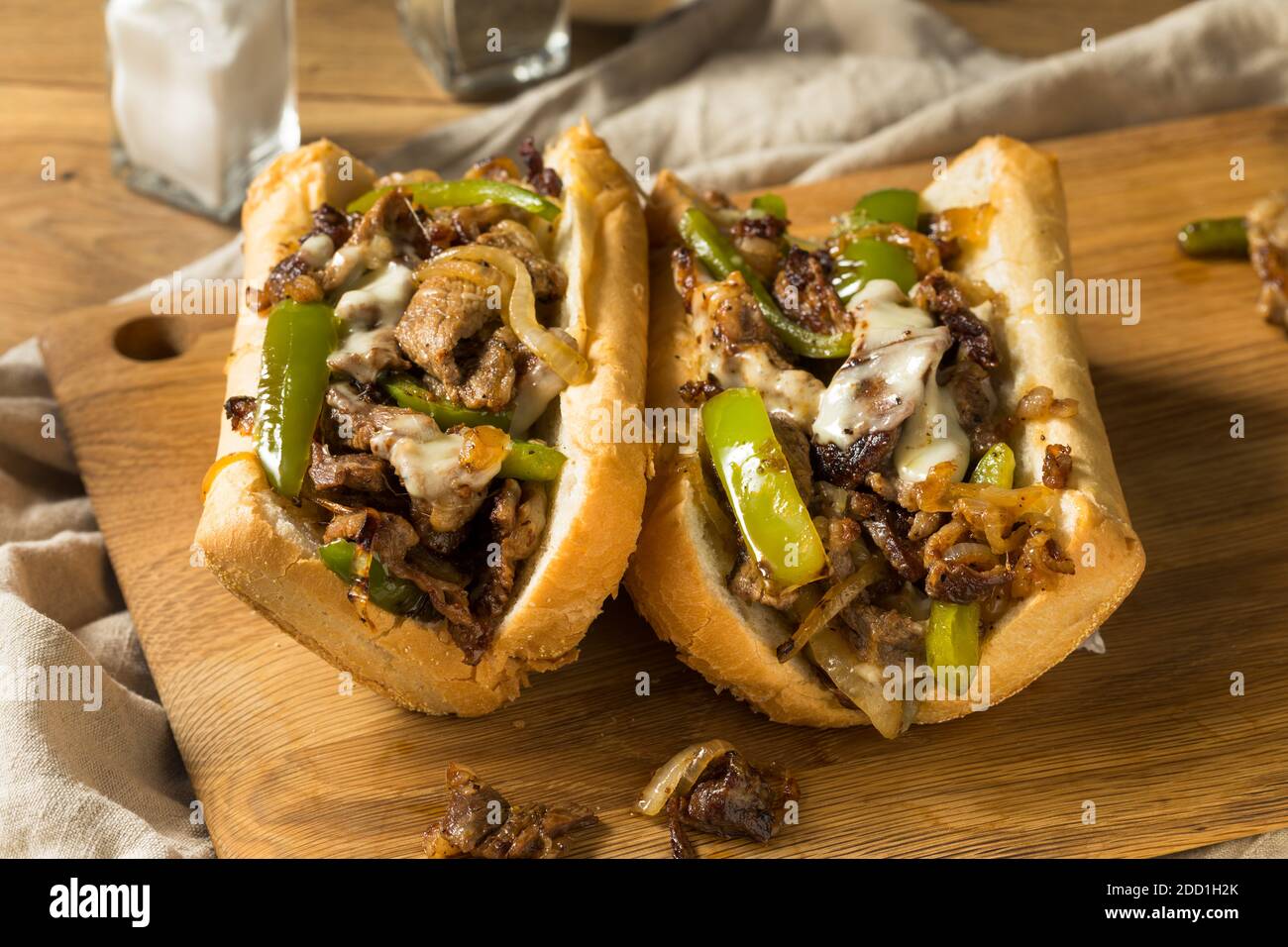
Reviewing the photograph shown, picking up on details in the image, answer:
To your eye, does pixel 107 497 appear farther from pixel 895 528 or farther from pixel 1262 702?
pixel 1262 702

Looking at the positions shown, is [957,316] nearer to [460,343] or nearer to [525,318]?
[525,318]

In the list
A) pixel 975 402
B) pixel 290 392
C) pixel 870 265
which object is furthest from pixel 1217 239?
pixel 290 392

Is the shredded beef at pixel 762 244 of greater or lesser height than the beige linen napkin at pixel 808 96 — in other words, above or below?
below

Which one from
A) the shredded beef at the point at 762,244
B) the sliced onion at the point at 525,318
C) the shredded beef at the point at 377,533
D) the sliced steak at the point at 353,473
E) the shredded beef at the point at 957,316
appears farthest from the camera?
the shredded beef at the point at 762,244

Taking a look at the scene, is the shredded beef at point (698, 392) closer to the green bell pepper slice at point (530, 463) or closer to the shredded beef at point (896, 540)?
the green bell pepper slice at point (530, 463)

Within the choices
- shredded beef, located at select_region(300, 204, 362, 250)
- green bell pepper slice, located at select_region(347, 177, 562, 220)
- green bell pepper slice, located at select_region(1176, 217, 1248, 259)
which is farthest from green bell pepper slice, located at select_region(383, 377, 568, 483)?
green bell pepper slice, located at select_region(1176, 217, 1248, 259)

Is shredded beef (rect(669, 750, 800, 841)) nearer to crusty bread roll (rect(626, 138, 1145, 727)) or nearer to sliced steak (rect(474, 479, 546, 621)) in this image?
crusty bread roll (rect(626, 138, 1145, 727))

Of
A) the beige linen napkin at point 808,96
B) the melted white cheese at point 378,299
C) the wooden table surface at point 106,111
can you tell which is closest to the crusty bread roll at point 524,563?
the melted white cheese at point 378,299

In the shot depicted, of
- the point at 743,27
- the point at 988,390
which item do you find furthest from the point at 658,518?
the point at 743,27
